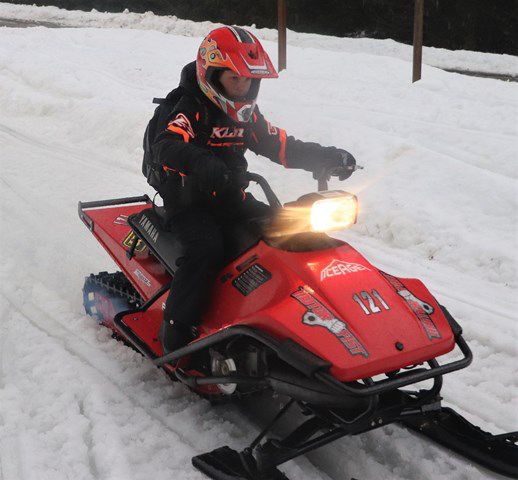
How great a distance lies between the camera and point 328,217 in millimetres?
2975

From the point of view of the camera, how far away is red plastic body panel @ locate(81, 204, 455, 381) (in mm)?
2709

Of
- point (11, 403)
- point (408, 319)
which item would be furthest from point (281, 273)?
point (11, 403)

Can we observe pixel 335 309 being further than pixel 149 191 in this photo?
No

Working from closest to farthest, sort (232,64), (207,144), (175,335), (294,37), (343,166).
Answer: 1. (232,64)
2. (175,335)
3. (343,166)
4. (207,144)
5. (294,37)

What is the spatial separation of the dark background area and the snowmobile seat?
52.9 ft

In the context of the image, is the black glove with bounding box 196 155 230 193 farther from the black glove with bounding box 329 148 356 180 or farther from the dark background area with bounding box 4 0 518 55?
the dark background area with bounding box 4 0 518 55

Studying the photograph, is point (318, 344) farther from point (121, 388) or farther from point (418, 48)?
point (418, 48)

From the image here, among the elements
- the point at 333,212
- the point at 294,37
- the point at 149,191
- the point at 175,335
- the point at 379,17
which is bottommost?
the point at 294,37

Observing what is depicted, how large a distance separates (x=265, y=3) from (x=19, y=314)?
18856 millimetres

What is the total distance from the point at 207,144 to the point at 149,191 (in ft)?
10.1

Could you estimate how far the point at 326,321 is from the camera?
2.81m

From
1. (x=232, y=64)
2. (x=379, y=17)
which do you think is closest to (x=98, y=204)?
(x=232, y=64)

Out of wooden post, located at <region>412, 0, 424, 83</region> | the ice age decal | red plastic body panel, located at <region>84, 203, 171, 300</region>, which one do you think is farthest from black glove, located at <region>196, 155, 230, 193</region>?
wooden post, located at <region>412, 0, 424, 83</region>

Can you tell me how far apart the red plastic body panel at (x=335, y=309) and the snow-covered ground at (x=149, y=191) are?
603mm
